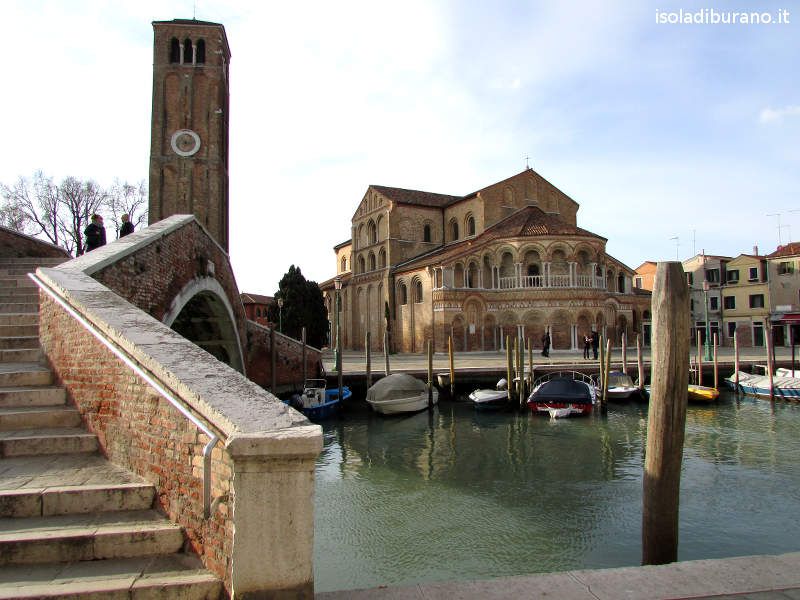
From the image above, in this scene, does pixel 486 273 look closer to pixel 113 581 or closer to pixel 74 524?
pixel 74 524

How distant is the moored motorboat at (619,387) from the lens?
1961cm

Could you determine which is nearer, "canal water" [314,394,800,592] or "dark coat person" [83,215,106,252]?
"canal water" [314,394,800,592]

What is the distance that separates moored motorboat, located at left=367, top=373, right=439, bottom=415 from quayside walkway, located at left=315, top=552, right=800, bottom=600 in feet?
47.3

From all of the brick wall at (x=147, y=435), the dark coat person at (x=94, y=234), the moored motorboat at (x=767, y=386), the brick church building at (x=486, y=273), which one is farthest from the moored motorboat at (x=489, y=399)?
the brick wall at (x=147, y=435)

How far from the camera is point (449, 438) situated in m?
14.6

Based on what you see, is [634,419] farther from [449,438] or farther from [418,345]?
[418,345]

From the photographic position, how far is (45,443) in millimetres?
3986

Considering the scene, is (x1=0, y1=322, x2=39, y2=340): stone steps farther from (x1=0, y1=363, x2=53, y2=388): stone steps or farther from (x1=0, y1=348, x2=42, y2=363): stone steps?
(x1=0, y1=363, x2=53, y2=388): stone steps

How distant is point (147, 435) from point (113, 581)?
895 millimetres

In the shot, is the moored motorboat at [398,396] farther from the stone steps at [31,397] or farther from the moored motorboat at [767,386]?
the stone steps at [31,397]

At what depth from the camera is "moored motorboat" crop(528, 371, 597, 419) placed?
56.0 feet

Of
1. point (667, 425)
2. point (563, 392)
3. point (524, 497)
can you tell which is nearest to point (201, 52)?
point (563, 392)

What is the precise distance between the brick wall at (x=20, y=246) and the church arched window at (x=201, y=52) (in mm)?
21402

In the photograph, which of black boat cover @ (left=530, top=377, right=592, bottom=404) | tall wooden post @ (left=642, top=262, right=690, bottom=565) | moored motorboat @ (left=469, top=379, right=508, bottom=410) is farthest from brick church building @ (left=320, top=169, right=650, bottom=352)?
tall wooden post @ (left=642, top=262, right=690, bottom=565)
